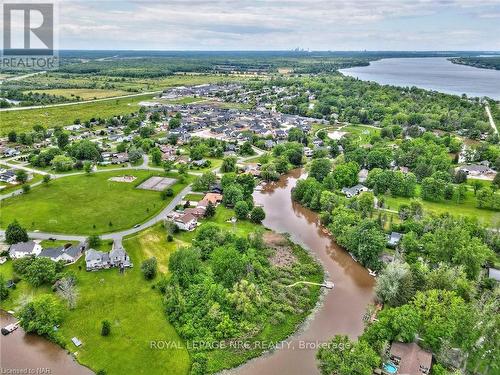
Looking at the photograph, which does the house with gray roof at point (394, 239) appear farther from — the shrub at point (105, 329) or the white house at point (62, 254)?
the white house at point (62, 254)

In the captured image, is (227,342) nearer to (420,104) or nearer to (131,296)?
(131,296)

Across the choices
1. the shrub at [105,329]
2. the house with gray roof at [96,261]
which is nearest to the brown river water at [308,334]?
the shrub at [105,329]

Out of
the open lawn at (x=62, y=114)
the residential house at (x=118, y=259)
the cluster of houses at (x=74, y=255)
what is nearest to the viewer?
the cluster of houses at (x=74, y=255)

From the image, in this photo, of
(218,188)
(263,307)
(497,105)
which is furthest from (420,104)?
(263,307)

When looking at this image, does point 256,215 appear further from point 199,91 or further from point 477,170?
point 199,91

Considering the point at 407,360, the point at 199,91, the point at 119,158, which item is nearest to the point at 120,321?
the point at 407,360

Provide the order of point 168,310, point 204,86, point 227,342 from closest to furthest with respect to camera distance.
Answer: point 227,342, point 168,310, point 204,86
